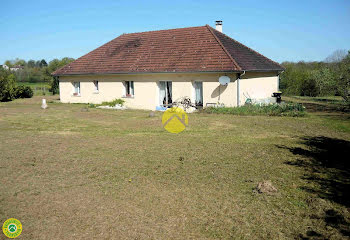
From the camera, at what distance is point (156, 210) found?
6.16m

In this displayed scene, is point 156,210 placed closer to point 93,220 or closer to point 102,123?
point 93,220

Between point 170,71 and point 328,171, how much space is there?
45.5 feet

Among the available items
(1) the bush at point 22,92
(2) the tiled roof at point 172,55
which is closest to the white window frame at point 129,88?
(2) the tiled roof at point 172,55

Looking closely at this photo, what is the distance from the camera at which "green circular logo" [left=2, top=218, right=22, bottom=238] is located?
5.32 m

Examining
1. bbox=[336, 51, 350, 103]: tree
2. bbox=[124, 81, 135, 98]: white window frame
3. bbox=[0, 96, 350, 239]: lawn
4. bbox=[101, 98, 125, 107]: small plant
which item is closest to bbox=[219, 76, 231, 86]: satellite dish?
bbox=[0, 96, 350, 239]: lawn

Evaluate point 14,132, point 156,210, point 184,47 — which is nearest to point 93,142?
point 14,132

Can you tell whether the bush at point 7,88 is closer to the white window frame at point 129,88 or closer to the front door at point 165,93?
the white window frame at point 129,88

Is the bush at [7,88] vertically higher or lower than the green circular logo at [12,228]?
higher

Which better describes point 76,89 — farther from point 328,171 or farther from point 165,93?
point 328,171

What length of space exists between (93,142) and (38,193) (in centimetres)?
501

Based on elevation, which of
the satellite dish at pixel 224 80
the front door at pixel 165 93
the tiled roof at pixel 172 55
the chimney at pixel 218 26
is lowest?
the front door at pixel 165 93

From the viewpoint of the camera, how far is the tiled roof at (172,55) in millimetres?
20078

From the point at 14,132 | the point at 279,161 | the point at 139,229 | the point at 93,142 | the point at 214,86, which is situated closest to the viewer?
the point at 139,229

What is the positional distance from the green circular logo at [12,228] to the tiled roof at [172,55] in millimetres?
14839
